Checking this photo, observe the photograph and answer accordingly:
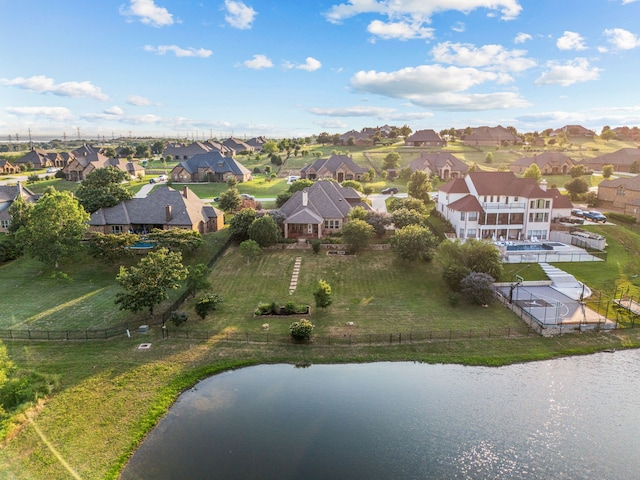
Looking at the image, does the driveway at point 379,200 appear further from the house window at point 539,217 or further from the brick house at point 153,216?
the brick house at point 153,216

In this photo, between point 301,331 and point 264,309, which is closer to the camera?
point 301,331

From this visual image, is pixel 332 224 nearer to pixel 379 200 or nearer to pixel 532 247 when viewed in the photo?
pixel 379 200

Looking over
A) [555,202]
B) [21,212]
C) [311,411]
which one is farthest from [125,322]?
[555,202]

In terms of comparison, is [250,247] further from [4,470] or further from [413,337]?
[4,470]

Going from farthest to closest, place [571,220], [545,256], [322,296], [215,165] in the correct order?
[215,165]
[571,220]
[545,256]
[322,296]

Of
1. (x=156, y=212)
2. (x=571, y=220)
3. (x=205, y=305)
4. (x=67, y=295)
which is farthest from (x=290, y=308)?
(x=571, y=220)

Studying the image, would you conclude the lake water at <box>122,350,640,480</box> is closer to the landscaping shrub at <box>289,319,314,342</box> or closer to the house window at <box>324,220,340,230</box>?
the landscaping shrub at <box>289,319,314,342</box>
